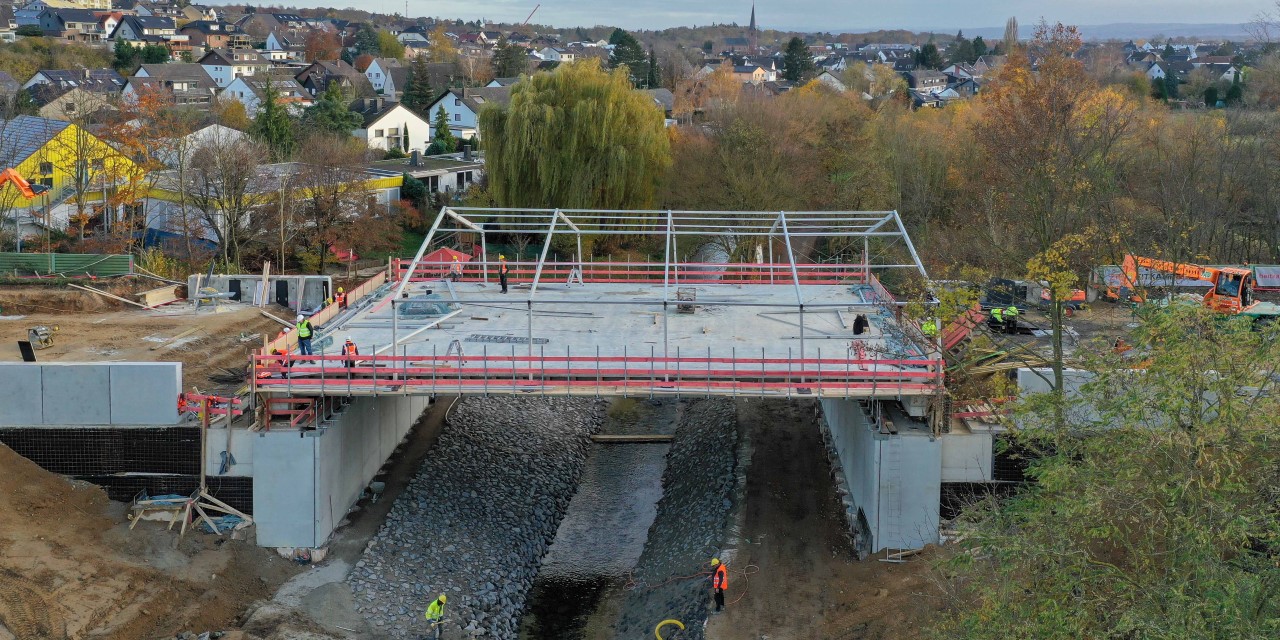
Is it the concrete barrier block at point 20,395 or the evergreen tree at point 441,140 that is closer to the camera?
the concrete barrier block at point 20,395

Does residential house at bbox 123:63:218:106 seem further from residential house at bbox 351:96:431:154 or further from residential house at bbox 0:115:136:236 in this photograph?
residential house at bbox 0:115:136:236

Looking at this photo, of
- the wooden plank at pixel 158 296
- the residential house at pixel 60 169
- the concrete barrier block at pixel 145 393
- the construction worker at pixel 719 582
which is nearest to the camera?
the construction worker at pixel 719 582

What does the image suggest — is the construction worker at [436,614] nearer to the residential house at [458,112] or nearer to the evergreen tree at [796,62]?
the residential house at [458,112]

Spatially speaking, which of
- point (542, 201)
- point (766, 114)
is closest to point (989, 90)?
point (766, 114)

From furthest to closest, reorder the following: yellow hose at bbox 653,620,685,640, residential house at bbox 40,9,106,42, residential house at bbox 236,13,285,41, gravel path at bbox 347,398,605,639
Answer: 1. residential house at bbox 236,13,285,41
2. residential house at bbox 40,9,106,42
3. gravel path at bbox 347,398,605,639
4. yellow hose at bbox 653,620,685,640

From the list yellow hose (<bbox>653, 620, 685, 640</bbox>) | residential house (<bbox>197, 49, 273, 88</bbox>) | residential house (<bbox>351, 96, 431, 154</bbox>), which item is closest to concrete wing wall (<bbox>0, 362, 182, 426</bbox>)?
yellow hose (<bbox>653, 620, 685, 640</bbox>)

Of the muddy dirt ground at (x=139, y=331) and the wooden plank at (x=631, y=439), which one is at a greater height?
the muddy dirt ground at (x=139, y=331)

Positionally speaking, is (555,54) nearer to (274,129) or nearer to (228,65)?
(228,65)

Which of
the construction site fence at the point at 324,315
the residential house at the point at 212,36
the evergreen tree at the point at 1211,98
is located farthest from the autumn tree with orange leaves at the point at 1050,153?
the residential house at the point at 212,36

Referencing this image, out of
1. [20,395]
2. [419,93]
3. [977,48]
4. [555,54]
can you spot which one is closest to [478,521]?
[20,395]
